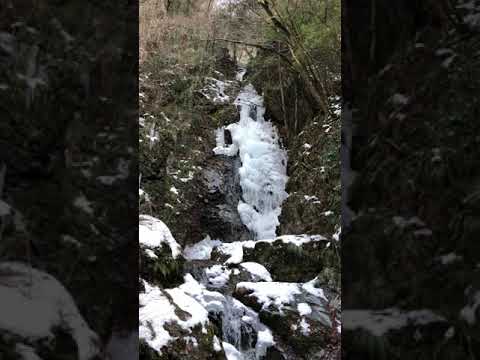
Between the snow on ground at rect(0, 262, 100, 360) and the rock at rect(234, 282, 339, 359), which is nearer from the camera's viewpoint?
the snow on ground at rect(0, 262, 100, 360)

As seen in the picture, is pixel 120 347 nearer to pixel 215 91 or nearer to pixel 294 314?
pixel 294 314

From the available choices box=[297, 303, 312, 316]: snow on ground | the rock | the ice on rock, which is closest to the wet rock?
the rock

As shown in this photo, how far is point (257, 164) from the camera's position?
952 cm

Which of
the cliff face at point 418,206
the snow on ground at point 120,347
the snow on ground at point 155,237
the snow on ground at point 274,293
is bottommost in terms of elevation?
the snow on ground at point 274,293

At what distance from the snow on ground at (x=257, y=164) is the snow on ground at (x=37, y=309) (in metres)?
7.18

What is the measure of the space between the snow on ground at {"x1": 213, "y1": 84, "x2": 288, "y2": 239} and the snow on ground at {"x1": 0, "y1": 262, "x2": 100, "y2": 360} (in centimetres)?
718

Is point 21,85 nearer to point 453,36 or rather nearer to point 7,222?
point 7,222

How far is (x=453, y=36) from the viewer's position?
1.43 meters

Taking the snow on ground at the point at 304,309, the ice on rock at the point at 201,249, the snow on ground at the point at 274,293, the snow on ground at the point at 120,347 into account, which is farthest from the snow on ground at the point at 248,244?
the snow on ground at the point at 120,347

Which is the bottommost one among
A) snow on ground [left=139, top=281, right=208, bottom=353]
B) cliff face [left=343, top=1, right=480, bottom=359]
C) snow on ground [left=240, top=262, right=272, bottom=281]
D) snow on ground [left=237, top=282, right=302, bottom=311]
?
snow on ground [left=240, top=262, right=272, bottom=281]

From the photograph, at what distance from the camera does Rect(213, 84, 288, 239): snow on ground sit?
29.0ft

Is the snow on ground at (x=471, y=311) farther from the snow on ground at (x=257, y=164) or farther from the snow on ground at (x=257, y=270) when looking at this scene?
the snow on ground at (x=257, y=164)

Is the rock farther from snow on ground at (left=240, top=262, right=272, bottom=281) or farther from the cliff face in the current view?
the cliff face

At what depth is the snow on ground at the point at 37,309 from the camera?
1400 mm
